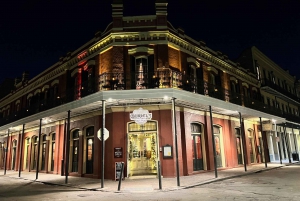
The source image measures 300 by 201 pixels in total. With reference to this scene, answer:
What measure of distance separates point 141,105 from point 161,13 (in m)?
5.51

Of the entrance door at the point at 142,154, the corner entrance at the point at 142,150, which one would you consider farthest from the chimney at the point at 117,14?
the entrance door at the point at 142,154

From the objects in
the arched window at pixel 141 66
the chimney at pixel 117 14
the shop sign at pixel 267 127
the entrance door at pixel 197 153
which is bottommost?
the entrance door at pixel 197 153

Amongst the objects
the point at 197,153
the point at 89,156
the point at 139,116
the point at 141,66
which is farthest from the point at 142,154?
the point at 141,66

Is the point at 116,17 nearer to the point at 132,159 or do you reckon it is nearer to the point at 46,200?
the point at 132,159

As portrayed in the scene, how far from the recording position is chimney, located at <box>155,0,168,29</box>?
13453 millimetres

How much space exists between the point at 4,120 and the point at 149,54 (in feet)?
58.6

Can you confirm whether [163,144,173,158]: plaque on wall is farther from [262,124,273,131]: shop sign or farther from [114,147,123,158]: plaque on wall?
[262,124,273,131]: shop sign

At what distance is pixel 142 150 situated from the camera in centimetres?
1428

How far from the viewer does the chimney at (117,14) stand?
13398mm

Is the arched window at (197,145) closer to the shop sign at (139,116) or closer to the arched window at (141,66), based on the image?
the arched window at (141,66)

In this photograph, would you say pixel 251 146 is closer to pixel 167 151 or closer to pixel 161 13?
pixel 167 151

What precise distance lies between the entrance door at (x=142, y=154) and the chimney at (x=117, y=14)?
6227mm

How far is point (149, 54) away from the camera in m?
13.4

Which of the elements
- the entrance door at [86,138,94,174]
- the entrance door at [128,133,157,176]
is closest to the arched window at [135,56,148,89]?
the entrance door at [128,133,157,176]
